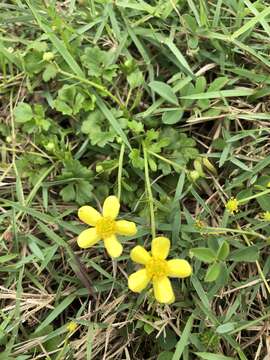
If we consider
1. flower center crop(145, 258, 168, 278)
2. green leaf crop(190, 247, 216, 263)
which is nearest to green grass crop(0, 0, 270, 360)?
green leaf crop(190, 247, 216, 263)

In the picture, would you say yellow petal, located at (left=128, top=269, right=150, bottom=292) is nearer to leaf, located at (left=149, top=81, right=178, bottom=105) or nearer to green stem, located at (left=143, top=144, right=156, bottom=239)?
green stem, located at (left=143, top=144, right=156, bottom=239)

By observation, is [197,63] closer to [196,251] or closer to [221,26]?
[221,26]

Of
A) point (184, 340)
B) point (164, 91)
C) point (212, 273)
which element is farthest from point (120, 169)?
point (184, 340)

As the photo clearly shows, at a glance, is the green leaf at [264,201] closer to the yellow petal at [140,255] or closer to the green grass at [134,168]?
the green grass at [134,168]

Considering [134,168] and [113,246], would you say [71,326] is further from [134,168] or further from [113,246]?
[134,168]

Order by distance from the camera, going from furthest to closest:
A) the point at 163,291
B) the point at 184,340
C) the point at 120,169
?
1. the point at 120,169
2. the point at 184,340
3. the point at 163,291
